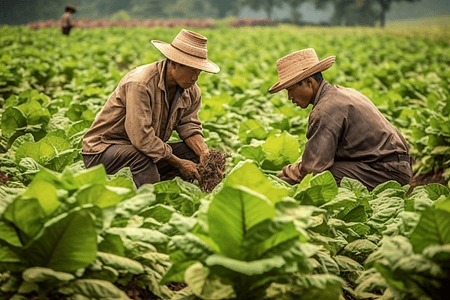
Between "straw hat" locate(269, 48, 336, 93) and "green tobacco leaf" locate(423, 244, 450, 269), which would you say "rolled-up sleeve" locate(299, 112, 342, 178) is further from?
"green tobacco leaf" locate(423, 244, 450, 269)

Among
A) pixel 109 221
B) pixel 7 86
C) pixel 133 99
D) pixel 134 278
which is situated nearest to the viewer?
pixel 109 221

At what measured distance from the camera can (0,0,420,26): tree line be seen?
204 feet

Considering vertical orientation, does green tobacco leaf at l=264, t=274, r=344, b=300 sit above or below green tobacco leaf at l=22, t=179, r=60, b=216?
below

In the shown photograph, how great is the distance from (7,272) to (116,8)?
300 feet

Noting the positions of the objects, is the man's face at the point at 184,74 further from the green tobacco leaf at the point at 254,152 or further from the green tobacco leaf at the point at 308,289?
the green tobacco leaf at the point at 308,289

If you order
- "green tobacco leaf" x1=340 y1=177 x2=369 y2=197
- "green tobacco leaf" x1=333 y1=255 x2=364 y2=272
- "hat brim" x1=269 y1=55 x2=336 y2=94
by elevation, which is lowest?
"green tobacco leaf" x1=333 y1=255 x2=364 y2=272

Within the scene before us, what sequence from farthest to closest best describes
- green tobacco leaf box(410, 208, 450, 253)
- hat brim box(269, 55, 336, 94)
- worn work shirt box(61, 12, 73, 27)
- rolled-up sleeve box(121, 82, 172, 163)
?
worn work shirt box(61, 12, 73, 27) → hat brim box(269, 55, 336, 94) → rolled-up sleeve box(121, 82, 172, 163) → green tobacco leaf box(410, 208, 450, 253)

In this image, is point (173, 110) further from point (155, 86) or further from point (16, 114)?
point (16, 114)

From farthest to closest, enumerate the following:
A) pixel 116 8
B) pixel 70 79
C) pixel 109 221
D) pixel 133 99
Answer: pixel 116 8, pixel 70 79, pixel 133 99, pixel 109 221

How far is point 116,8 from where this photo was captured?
89.1m

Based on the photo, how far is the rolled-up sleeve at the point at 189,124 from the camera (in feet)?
13.8

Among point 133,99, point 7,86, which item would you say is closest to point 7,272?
point 133,99

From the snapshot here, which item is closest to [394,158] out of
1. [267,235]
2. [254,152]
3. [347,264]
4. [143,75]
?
[254,152]

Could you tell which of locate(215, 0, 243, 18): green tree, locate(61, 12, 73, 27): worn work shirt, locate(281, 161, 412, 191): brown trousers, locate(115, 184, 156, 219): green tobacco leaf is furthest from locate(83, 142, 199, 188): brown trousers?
locate(215, 0, 243, 18): green tree
